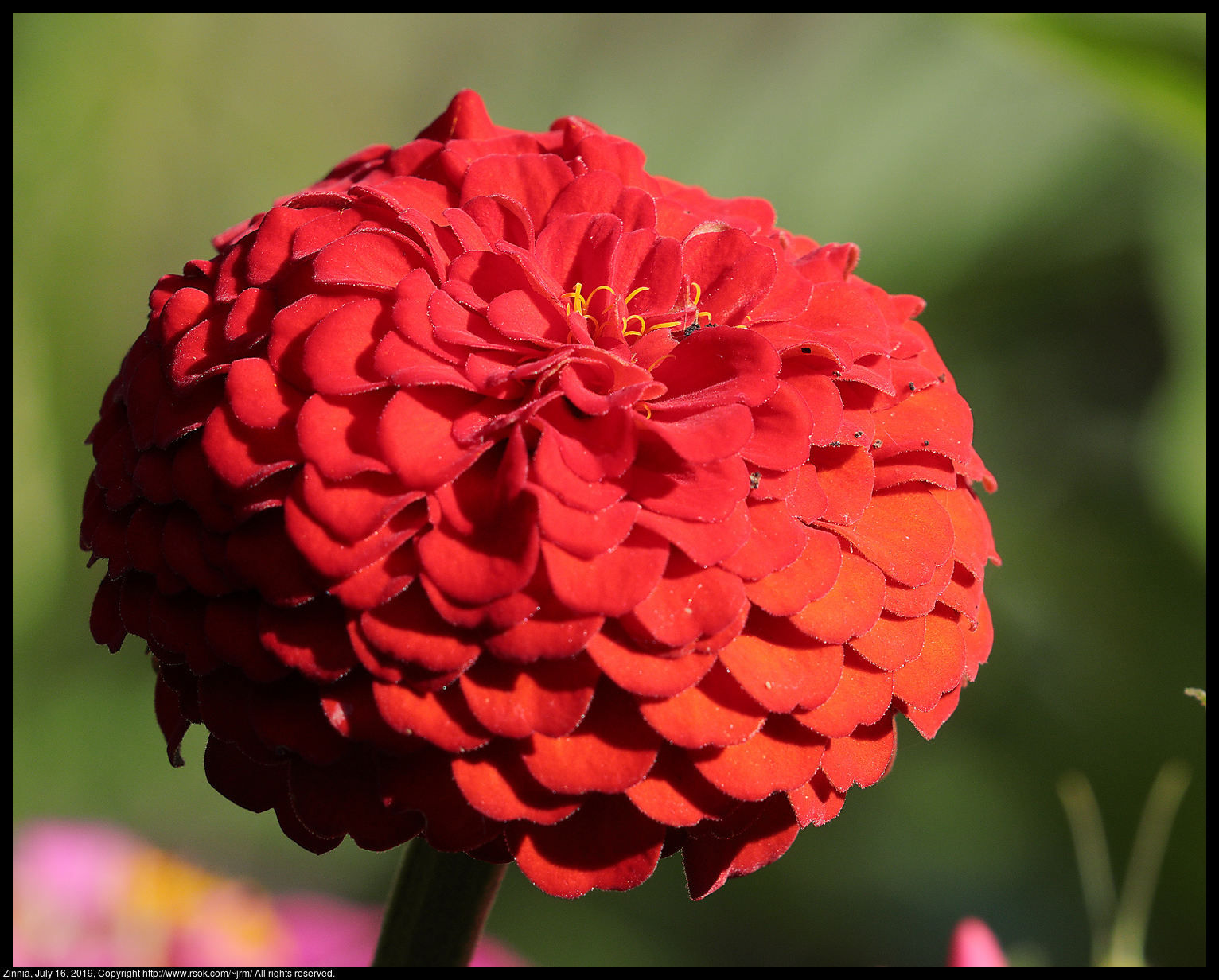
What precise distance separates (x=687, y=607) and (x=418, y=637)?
0.25 feet

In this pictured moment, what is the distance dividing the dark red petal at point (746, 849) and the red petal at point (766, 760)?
0.09 feet

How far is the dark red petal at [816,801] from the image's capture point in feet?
1.03

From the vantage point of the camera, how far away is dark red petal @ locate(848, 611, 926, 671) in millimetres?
307

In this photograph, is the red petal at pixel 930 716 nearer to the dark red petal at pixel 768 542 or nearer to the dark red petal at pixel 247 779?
the dark red petal at pixel 768 542

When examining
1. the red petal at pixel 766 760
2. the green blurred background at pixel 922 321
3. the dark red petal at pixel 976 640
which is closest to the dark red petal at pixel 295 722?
the red petal at pixel 766 760

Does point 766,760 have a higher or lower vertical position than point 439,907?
higher

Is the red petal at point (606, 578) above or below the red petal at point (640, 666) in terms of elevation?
above

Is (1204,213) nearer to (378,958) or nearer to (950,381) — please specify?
(950,381)

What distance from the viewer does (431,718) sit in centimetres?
28

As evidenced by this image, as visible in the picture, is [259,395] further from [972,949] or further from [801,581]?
[972,949]

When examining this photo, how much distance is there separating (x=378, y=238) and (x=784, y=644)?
18 cm

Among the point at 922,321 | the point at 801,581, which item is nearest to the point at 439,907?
the point at 801,581

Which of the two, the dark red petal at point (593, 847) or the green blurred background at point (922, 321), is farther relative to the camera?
the green blurred background at point (922, 321)

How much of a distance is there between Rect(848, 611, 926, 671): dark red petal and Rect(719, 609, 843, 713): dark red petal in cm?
Answer: 1
